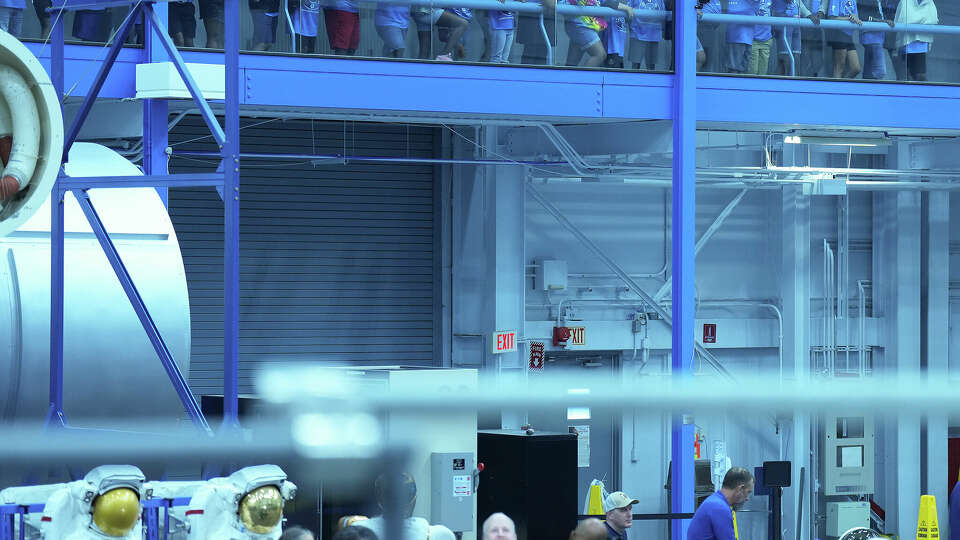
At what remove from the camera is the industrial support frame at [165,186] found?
23.2 ft

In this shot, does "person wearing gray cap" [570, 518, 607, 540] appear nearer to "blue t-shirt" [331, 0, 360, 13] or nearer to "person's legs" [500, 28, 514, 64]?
"blue t-shirt" [331, 0, 360, 13]

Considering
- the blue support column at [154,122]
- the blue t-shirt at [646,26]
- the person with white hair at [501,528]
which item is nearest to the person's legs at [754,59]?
the blue t-shirt at [646,26]

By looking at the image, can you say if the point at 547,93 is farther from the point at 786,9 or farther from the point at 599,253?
the point at 599,253

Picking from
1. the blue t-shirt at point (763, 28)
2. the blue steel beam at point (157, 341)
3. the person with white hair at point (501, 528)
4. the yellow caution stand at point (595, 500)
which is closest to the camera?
the person with white hair at point (501, 528)

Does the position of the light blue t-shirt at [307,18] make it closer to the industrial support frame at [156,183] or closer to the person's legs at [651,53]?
the industrial support frame at [156,183]

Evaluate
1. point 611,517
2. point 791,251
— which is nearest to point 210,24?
point 611,517

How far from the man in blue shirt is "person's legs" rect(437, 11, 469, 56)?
17.4ft

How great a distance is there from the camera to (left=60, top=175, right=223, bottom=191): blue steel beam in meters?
7.07

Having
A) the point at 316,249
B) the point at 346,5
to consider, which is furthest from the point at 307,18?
the point at 316,249

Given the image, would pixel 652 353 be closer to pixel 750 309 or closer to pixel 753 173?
pixel 750 309

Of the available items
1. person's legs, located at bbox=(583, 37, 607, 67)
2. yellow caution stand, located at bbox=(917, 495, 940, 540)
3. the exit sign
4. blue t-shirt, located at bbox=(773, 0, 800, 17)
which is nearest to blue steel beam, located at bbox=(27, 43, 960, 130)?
person's legs, located at bbox=(583, 37, 607, 67)

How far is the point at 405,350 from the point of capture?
16172mm

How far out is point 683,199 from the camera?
39.8 ft

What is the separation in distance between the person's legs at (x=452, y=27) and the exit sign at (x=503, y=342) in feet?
14.5
